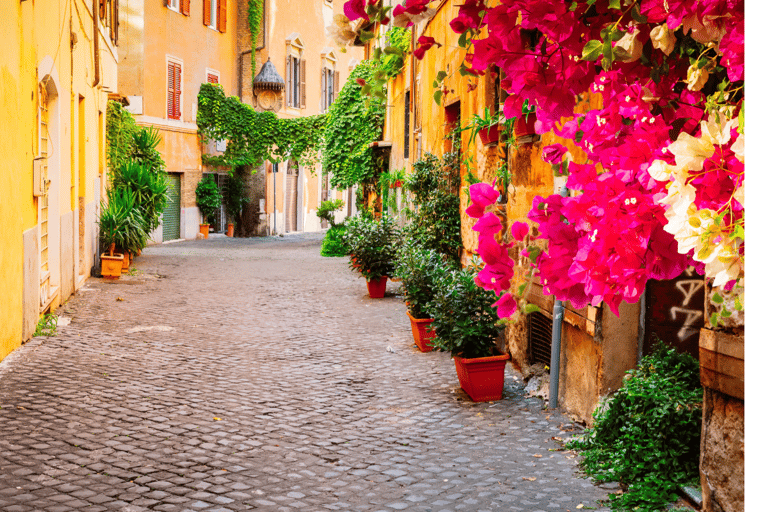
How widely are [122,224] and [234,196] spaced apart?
14.3 m

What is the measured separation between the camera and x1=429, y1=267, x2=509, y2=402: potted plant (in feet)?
20.8

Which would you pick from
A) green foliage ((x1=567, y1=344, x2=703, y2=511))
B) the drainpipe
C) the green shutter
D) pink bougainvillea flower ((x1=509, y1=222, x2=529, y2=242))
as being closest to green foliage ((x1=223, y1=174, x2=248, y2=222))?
the green shutter

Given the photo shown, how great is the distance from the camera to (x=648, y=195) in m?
1.66

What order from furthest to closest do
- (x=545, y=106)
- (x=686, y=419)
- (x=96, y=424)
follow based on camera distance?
(x=96, y=424), (x=686, y=419), (x=545, y=106)

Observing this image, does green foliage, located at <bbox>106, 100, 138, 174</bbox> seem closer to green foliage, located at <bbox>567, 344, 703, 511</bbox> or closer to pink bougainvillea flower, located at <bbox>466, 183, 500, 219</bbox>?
green foliage, located at <bbox>567, 344, 703, 511</bbox>

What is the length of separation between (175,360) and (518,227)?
246 inches

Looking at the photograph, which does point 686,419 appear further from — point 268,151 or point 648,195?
point 268,151

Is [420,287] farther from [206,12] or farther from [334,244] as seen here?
[206,12]

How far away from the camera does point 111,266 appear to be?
14.1 metres

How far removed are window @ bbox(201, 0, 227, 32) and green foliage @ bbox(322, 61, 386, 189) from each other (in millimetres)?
8077

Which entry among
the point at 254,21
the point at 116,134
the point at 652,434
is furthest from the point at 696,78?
the point at 254,21
